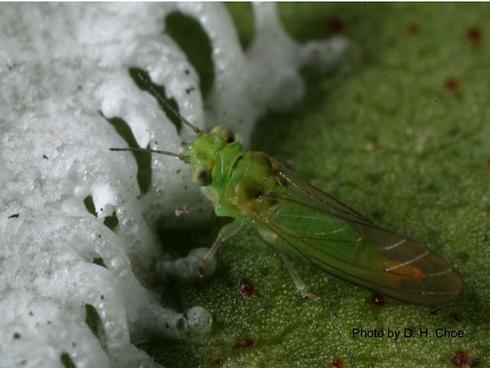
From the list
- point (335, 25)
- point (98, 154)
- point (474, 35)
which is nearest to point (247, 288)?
point (98, 154)

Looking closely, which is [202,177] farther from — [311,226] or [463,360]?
[463,360]

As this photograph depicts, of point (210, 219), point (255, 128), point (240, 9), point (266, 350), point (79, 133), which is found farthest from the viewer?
point (240, 9)

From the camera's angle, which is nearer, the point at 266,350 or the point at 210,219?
the point at 266,350

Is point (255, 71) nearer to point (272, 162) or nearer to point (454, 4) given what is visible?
point (272, 162)

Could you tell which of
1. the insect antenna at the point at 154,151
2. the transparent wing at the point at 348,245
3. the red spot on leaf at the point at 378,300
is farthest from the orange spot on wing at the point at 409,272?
the insect antenna at the point at 154,151

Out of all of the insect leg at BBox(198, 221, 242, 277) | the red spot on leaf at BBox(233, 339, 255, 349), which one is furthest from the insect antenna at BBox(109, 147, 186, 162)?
the red spot on leaf at BBox(233, 339, 255, 349)

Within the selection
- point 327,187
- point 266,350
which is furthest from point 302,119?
point 266,350
